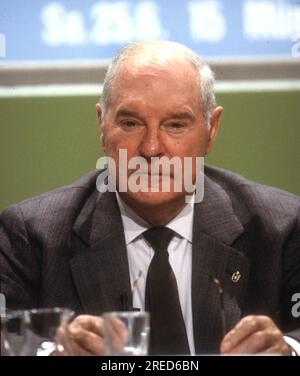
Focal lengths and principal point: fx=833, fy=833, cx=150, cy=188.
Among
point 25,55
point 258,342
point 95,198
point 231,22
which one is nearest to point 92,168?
point 95,198

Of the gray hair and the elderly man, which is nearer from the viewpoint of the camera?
the elderly man

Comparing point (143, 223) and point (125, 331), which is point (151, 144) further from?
point (125, 331)

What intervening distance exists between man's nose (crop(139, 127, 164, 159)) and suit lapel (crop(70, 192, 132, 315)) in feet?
0.65

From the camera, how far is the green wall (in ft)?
6.80

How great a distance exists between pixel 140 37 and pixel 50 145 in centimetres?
35

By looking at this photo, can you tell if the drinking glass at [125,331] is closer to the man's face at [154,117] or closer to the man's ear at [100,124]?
the man's face at [154,117]

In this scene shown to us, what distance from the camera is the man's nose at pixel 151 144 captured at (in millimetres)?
1893

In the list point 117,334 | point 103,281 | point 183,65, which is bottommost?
point 103,281

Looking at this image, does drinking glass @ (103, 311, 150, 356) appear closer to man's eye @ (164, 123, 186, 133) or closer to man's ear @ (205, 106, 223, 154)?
man's eye @ (164, 123, 186, 133)

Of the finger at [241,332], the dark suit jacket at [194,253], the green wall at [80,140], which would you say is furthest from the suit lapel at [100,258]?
the finger at [241,332]

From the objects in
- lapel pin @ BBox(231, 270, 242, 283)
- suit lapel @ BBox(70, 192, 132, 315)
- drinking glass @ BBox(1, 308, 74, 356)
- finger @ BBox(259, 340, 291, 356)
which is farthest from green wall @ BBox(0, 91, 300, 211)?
drinking glass @ BBox(1, 308, 74, 356)

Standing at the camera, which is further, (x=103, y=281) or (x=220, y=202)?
(x=220, y=202)

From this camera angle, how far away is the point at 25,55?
205 cm

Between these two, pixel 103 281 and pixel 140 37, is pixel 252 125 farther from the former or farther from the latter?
pixel 103 281
